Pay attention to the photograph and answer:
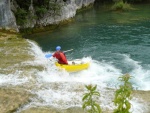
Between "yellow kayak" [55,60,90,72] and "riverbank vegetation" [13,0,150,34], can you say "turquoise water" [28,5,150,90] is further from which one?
"yellow kayak" [55,60,90,72]

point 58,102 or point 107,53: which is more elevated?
point 58,102

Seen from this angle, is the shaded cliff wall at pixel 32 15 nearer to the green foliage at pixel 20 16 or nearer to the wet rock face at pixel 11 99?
the green foliage at pixel 20 16

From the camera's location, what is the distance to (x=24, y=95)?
42.8 ft

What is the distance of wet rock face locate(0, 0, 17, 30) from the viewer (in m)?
29.0

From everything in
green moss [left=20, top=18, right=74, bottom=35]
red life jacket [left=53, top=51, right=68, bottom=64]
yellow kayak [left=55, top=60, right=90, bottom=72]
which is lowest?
green moss [left=20, top=18, right=74, bottom=35]

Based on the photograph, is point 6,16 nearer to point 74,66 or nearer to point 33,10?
point 33,10

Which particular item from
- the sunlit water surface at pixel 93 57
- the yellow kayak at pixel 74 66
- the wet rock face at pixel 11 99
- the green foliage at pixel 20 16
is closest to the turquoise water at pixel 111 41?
the sunlit water surface at pixel 93 57

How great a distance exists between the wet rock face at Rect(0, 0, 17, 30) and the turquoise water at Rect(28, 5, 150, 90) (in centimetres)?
243

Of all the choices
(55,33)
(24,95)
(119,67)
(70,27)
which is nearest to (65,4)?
(70,27)

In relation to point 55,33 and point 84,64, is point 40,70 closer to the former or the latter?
point 84,64

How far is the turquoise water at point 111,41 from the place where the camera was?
21291mm

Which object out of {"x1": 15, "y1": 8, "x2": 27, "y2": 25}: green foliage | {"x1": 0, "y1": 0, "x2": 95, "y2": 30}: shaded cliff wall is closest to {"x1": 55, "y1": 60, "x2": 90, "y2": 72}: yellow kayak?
{"x1": 0, "y1": 0, "x2": 95, "y2": 30}: shaded cliff wall

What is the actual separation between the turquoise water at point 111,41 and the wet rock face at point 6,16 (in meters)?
2.43

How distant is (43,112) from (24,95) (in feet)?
6.44
